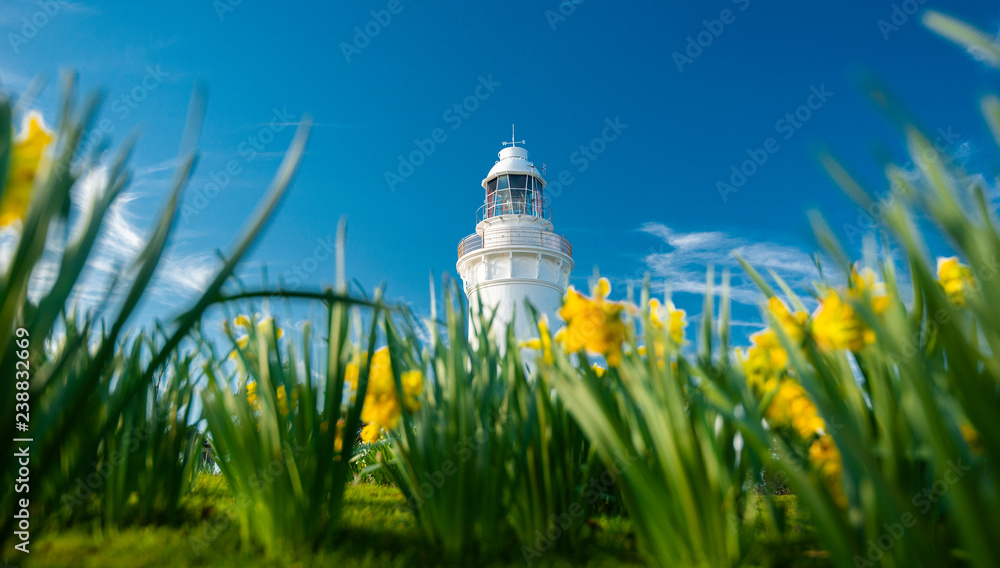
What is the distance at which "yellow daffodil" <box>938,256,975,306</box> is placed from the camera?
1433 millimetres

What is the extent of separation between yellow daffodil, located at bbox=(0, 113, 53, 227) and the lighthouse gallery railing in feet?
56.3

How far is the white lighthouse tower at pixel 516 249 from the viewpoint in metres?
18.1

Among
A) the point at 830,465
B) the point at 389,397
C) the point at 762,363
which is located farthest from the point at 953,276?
the point at 389,397

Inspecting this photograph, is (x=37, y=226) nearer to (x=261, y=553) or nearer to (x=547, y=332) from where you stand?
(x=261, y=553)

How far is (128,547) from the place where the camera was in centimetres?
144

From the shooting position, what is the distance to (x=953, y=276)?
4.91ft

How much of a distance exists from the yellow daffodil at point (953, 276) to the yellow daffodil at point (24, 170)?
1942 millimetres

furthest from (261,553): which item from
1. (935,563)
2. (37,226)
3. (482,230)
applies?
(482,230)

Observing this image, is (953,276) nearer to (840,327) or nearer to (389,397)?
(840,327)

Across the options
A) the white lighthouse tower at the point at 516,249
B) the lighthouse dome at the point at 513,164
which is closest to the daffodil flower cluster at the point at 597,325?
the white lighthouse tower at the point at 516,249

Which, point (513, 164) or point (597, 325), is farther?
point (513, 164)

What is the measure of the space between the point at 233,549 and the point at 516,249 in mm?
16708

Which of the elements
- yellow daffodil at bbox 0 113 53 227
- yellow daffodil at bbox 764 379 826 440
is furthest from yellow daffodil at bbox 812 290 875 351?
Answer: yellow daffodil at bbox 0 113 53 227

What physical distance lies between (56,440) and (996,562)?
1380 millimetres
